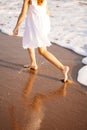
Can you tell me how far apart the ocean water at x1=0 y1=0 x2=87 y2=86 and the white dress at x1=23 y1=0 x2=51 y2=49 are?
0.91 m

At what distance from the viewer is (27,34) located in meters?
4.77

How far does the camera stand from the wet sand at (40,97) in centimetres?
371

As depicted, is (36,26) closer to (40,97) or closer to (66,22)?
(40,97)

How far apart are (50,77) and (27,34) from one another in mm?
810

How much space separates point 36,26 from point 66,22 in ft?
13.0

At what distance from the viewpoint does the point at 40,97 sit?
4332 mm

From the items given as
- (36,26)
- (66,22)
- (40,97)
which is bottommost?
(66,22)

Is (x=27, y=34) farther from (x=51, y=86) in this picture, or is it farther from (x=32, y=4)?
(x=51, y=86)

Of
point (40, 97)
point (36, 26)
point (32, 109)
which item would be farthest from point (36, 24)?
point (32, 109)

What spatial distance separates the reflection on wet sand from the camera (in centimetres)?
366

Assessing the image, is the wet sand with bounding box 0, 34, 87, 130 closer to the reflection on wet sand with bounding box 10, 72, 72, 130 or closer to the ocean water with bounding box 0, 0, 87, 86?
the reflection on wet sand with bounding box 10, 72, 72, 130

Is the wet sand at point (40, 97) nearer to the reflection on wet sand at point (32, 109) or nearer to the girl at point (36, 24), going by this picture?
the reflection on wet sand at point (32, 109)

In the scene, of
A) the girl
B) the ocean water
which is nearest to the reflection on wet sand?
the girl

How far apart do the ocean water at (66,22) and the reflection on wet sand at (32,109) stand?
631 mm
